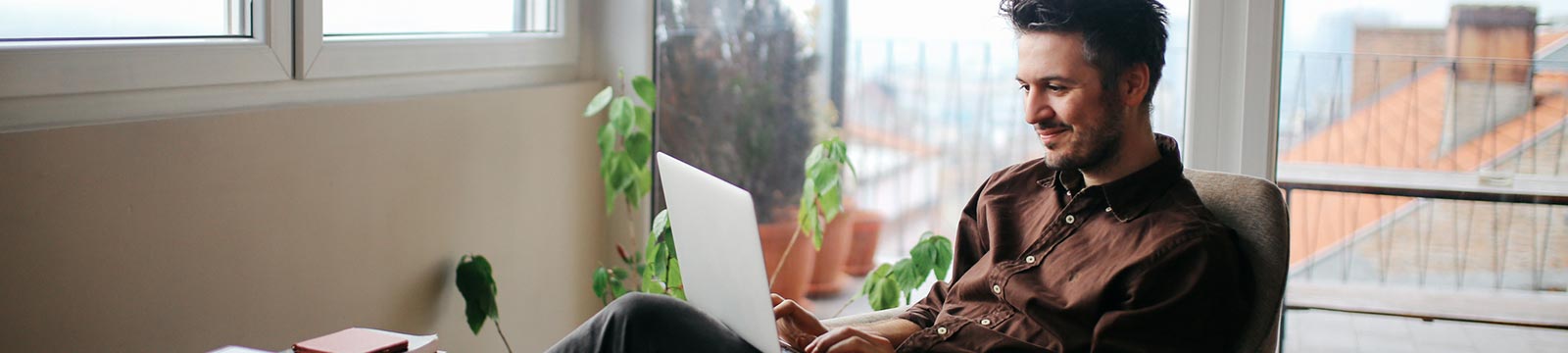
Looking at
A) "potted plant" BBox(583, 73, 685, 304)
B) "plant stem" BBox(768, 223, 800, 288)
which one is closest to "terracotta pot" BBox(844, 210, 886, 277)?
"plant stem" BBox(768, 223, 800, 288)

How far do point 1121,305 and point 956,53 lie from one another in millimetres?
1174

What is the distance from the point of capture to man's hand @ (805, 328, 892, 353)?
5.67 ft

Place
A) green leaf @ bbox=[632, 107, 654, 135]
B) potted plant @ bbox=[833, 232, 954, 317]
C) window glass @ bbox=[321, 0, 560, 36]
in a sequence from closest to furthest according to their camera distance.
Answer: window glass @ bbox=[321, 0, 560, 36] < potted plant @ bbox=[833, 232, 954, 317] < green leaf @ bbox=[632, 107, 654, 135]

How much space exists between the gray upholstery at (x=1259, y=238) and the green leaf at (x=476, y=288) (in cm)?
138

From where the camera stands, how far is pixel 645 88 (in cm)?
284

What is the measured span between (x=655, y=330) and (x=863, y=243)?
126 cm

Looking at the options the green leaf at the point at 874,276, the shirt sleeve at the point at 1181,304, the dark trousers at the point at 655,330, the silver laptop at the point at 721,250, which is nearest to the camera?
the silver laptop at the point at 721,250

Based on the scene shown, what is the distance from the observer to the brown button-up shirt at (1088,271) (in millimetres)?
1640

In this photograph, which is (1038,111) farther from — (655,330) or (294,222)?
(294,222)

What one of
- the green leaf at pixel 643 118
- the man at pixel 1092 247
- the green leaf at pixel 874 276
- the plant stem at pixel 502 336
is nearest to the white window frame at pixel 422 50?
the green leaf at pixel 643 118

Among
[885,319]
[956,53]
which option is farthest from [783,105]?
[885,319]

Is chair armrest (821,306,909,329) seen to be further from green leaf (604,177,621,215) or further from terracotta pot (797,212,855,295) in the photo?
green leaf (604,177,621,215)

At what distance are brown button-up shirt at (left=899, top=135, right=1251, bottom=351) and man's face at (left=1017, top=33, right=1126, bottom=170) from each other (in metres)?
0.06

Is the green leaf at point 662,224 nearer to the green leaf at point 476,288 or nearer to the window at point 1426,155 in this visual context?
the green leaf at point 476,288
